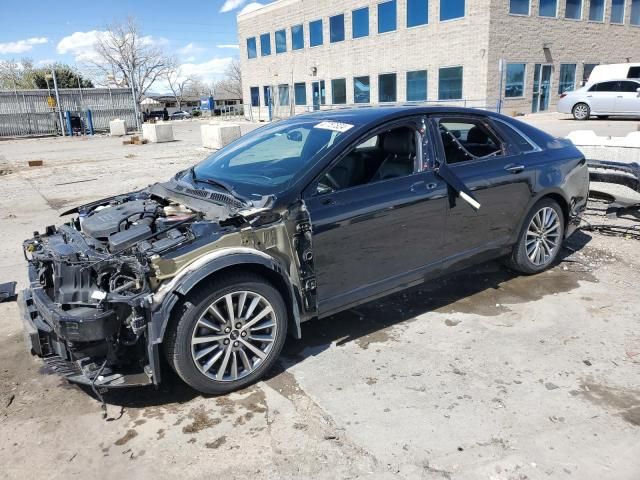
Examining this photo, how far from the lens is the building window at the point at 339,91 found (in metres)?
34.3

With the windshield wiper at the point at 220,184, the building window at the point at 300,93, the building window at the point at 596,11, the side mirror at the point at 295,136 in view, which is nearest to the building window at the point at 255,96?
the building window at the point at 300,93

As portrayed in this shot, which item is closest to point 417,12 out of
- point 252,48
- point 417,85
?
point 417,85

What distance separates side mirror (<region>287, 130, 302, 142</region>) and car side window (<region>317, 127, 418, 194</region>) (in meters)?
0.44

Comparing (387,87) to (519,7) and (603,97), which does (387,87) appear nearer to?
(519,7)

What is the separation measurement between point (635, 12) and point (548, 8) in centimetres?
834

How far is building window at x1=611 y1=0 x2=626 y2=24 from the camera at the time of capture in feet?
98.9

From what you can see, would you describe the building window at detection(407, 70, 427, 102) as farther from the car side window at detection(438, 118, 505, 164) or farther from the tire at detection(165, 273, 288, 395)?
the tire at detection(165, 273, 288, 395)

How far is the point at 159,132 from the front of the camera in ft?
71.8

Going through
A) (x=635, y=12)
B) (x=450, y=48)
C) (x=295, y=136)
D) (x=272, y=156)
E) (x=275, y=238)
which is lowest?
(x=275, y=238)

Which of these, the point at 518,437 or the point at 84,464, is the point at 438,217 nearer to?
the point at 518,437

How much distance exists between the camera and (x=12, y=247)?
686 cm

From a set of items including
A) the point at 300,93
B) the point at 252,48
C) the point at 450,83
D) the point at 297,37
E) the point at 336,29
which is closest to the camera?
the point at 450,83

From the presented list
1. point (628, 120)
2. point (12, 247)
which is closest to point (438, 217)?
point (12, 247)

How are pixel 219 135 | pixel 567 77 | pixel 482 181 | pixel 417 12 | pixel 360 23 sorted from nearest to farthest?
pixel 482 181
pixel 219 135
pixel 417 12
pixel 567 77
pixel 360 23
